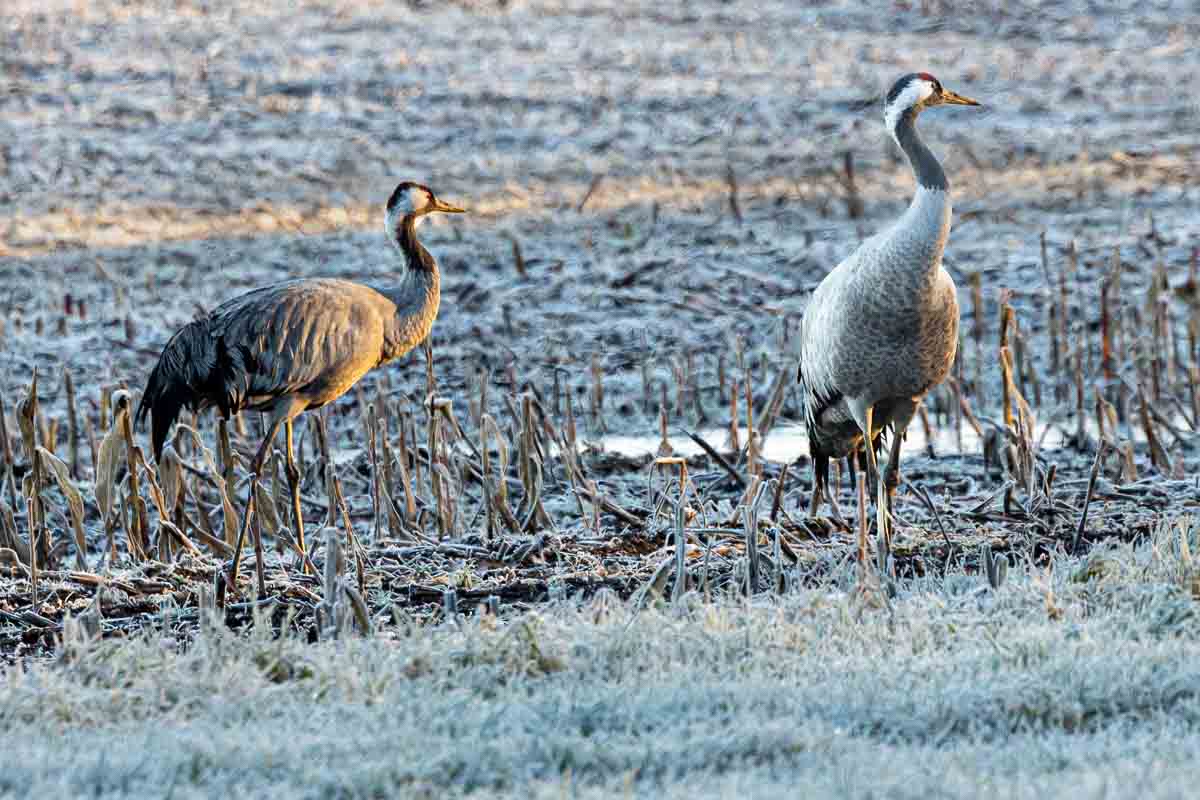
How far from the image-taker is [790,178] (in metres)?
14.2

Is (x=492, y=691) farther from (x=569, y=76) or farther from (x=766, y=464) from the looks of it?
(x=569, y=76)

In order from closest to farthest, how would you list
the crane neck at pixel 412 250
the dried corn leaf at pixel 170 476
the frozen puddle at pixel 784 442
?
the dried corn leaf at pixel 170 476, the crane neck at pixel 412 250, the frozen puddle at pixel 784 442

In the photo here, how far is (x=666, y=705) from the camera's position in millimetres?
3846

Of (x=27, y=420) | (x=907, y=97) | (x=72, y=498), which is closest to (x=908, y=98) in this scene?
(x=907, y=97)

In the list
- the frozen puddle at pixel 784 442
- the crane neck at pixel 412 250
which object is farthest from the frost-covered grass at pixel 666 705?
the frozen puddle at pixel 784 442

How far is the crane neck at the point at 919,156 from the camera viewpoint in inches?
221

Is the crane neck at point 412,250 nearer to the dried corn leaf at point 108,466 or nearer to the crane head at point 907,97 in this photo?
the dried corn leaf at point 108,466

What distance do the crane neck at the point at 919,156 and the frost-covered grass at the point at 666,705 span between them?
4.63 ft

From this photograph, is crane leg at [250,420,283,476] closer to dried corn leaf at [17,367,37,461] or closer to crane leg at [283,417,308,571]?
crane leg at [283,417,308,571]

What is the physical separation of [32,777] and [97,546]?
3.58 metres

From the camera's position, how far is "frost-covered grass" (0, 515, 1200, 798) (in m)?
3.40

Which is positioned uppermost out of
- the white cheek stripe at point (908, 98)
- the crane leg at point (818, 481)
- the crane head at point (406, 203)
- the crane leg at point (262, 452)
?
the white cheek stripe at point (908, 98)

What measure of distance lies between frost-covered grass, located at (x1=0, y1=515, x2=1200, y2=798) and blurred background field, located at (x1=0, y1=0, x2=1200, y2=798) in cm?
1

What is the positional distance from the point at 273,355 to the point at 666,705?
335 centimetres
